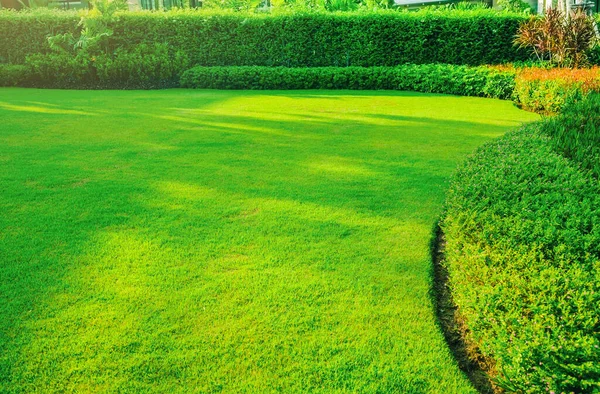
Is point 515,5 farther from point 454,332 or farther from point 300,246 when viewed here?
point 454,332

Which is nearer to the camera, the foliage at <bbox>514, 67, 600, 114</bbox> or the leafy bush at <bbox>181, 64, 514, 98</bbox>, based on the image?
the foliage at <bbox>514, 67, 600, 114</bbox>

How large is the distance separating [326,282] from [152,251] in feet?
5.21

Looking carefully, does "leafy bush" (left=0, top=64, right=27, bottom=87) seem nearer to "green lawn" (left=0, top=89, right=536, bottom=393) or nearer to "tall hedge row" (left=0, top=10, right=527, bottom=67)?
"tall hedge row" (left=0, top=10, right=527, bottom=67)

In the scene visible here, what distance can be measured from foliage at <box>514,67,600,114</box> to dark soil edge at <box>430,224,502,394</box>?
7.03 m

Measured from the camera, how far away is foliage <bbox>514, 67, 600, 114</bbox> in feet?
34.4

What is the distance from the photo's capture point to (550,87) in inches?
432

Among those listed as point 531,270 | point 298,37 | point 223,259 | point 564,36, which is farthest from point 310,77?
point 531,270

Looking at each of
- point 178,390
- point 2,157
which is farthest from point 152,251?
point 2,157

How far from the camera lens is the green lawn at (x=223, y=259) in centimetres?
331

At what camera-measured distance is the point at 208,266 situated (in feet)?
14.8

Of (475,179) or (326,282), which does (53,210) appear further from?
(475,179)

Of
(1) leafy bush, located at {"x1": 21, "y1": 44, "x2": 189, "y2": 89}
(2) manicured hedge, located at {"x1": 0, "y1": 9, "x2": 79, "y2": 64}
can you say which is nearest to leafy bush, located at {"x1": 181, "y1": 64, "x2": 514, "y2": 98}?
(1) leafy bush, located at {"x1": 21, "y1": 44, "x2": 189, "y2": 89}

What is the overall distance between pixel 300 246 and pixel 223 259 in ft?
2.31

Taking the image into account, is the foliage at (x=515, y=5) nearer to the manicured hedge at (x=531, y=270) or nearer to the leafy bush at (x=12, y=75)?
the leafy bush at (x=12, y=75)
